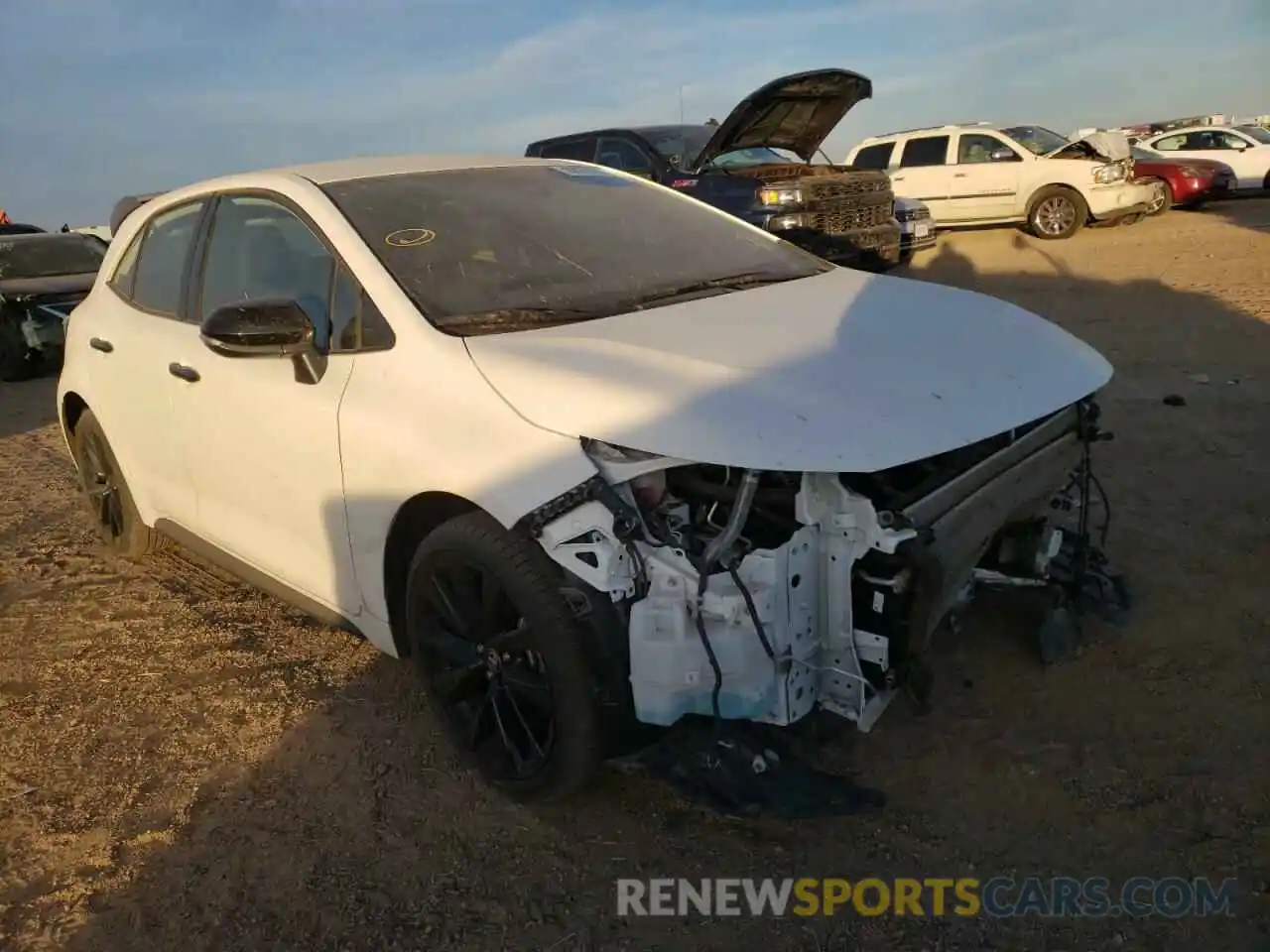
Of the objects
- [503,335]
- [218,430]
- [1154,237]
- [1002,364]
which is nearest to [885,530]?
[1002,364]

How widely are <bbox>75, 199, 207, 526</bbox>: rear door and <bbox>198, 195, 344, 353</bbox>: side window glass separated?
0.20 metres

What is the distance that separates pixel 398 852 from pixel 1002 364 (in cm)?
220

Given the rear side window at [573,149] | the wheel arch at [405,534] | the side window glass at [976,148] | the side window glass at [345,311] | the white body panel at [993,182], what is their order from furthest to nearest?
the side window glass at [976,148] → the white body panel at [993,182] → the rear side window at [573,149] → the side window glass at [345,311] → the wheel arch at [405,534]

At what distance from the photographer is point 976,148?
15.7 meters

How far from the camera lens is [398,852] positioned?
2809 mm

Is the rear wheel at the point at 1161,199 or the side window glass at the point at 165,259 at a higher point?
the side window glass at the point at 165,259

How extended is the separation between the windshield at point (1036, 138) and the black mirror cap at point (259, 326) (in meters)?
14.8

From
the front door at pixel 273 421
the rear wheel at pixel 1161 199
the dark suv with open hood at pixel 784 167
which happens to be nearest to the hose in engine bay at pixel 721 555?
the front door at pixel 273 421

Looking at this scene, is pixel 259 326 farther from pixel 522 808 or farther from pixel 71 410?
pixel 71 410

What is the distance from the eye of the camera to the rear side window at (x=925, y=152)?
15.9m

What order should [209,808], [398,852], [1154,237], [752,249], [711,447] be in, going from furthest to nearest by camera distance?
[1154,237], [752,249], [209,808], [398,852], [711,447]

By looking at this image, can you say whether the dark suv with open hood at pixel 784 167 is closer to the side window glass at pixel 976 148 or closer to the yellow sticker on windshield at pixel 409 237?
the side window glass at pixel 976 148

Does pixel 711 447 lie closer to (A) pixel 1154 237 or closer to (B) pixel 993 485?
(B) pixel 993 485

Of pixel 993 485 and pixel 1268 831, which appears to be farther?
pixel 993 485
